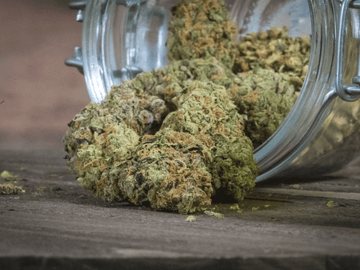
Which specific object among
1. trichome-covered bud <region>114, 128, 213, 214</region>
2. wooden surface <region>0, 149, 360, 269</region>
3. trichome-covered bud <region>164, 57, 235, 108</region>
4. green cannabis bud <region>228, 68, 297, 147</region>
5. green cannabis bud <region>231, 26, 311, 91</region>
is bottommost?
wooden surface <region>0, 149, 360, 269</region>

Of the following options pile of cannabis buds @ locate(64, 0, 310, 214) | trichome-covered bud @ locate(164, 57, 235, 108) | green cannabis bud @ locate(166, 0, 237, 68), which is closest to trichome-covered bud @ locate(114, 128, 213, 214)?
pile of cannabis buds @ locate(64, 0, 310, 214)

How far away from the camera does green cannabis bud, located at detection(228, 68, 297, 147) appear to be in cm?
88

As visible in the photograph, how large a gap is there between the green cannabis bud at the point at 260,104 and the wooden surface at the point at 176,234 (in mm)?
148

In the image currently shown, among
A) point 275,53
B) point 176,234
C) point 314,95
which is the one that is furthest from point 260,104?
point 176,234

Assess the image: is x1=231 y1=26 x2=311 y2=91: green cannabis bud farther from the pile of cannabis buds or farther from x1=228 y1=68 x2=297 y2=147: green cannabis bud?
x1=228 y1=68 x2=297 y2=147: green cannabis bud

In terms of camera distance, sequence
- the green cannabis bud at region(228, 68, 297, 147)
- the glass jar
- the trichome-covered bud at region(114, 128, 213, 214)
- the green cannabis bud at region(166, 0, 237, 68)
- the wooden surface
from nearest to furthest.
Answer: the wooden surface < the trichome-covered bud at region(114, 128, 213, 214) < the glass jar < the green cannabis bud at region(228, 68, 297, 147) < the green cannabis bud at region(166, 0, 237, 68)

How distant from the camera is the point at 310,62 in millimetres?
807

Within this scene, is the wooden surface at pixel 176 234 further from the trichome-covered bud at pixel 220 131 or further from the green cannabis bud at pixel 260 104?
the green cannabis bud at pixel 260 104

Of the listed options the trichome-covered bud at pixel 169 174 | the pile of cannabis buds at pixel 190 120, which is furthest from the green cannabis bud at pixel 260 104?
the trichome-covered bud at pixel 169 174

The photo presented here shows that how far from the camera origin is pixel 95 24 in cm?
109

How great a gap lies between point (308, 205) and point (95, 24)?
2.44ft

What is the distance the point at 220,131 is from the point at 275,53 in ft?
1.46

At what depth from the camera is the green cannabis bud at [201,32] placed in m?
1.02

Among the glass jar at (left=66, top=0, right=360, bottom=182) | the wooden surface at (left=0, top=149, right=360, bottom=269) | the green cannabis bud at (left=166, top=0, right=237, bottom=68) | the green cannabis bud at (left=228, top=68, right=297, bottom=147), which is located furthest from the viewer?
the green cannabis bud at (left=166, top=0, right=237, bottom=68)
